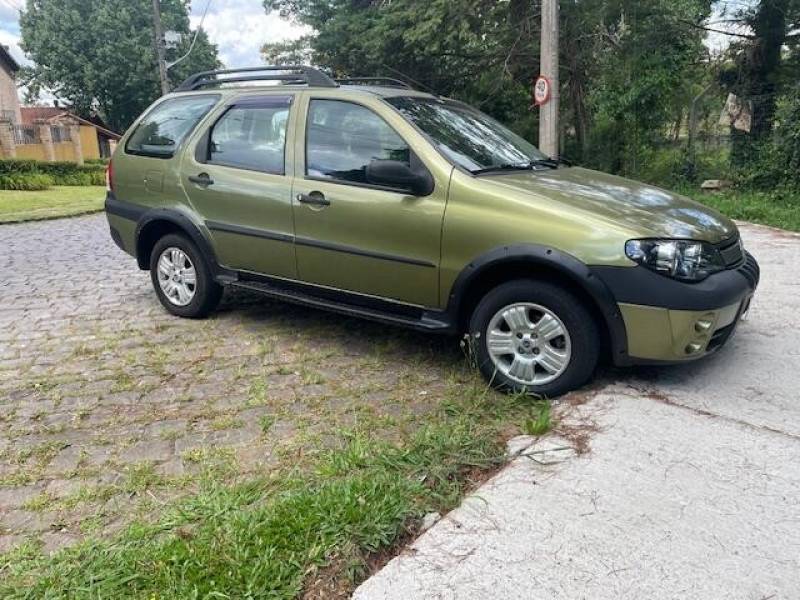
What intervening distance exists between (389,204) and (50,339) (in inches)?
115

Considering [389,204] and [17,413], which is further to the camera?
[389,204]

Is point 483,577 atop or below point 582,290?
below

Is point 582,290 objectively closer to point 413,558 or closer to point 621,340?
point 621,340

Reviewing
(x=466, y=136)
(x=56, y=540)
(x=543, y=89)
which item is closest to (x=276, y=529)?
(x=56, y=540)

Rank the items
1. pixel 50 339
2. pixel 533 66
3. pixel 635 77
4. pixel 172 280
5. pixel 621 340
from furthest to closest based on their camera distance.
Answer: pixel 533 66
pixel 635 77
pixel 172 280
pixel 50 339
pixel 621 340

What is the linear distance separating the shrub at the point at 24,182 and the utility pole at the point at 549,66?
18.4m

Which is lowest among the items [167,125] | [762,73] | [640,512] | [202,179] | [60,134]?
[640,512]

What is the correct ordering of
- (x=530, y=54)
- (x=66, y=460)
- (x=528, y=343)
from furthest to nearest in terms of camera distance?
(x=530, y=54), (x=528, y=343), (x=66, y=460)

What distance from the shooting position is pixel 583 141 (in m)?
17.0

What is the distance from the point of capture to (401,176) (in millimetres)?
3887

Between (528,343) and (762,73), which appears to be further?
(762,73)

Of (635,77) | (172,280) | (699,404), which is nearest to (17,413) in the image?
(172,280)

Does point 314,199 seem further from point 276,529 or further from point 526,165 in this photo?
point 276,529

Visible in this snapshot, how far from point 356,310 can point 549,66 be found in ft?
25.6
